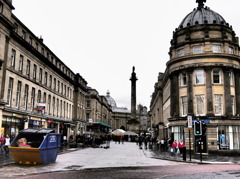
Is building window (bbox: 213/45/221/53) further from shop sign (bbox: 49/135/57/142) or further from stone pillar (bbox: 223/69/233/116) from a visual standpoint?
shop sign (bbox: 49/135/57/142)

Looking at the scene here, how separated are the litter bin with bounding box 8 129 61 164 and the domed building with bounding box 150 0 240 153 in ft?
60.2

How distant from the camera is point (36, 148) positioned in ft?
47.4

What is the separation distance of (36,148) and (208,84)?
23.1m

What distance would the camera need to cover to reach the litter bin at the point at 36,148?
48.0ft

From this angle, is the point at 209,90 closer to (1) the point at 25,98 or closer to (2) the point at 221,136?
(2) the point at 221,136

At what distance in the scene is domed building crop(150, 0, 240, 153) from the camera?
30.0 m

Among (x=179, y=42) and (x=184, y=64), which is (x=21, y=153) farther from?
(x=179, y=42)

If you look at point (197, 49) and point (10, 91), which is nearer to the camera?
point (10, 91)

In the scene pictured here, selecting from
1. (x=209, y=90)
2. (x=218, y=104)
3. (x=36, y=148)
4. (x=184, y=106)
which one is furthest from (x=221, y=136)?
(x=36, y=148)

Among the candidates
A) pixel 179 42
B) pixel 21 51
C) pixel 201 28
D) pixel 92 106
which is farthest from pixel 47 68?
pixel 92 106

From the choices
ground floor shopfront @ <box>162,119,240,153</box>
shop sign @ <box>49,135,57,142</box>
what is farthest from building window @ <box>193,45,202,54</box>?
shop sign @ <box>49,135,57,142</box>

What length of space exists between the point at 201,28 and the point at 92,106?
44.2m

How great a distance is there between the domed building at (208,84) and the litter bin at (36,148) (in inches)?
722

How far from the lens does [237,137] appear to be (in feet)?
98.7
